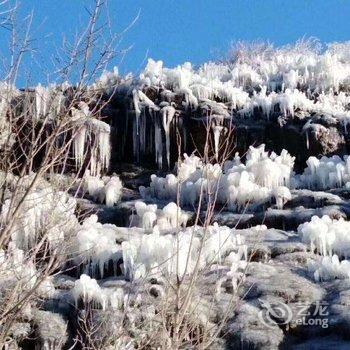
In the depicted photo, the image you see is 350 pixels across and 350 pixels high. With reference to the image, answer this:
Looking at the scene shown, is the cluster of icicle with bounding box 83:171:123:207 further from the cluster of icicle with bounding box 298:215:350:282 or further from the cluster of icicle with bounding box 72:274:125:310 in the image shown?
the cluster of icicle with bounding box 72:274:125:310

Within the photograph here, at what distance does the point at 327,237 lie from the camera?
12703mm

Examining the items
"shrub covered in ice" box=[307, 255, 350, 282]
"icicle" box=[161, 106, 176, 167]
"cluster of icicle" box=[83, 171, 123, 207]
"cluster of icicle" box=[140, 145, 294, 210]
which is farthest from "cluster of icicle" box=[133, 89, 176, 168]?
"shrub covered in ice" box=[307, 255, 350, 282]

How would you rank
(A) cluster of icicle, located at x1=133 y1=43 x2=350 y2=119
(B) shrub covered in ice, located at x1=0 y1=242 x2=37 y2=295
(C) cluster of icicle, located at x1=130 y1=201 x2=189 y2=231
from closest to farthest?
(B) shrub covered in ice, located at x1=0 y1=242 x2=37 y2=295
(C) cluster of icicle, located at x1=130 y1=201 x2=189 y2=231
(A) cluster of icicle, located at x1=133 y1=43 x2=350 y2=119

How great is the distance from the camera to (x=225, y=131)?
1902 centimetres

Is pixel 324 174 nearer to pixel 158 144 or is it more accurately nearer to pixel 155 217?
pixel 158 144

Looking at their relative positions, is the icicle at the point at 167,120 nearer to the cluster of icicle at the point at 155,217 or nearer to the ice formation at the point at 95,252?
the cluster of icicle at the point at 155,217

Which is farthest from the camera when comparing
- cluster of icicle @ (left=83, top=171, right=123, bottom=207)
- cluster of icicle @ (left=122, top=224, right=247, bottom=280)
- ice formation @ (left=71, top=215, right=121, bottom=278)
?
cluster of icicle @ (left=83, top=171, right=123, bottom=207)

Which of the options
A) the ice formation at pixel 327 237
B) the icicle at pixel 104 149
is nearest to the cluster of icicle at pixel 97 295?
the ice formation at pixel 327 237

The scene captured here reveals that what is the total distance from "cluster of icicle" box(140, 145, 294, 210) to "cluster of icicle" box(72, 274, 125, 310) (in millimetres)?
4936

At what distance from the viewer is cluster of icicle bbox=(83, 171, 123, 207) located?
16.9 metres

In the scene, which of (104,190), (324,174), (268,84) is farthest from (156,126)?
(324,174)

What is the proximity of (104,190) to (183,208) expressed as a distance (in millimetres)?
2001

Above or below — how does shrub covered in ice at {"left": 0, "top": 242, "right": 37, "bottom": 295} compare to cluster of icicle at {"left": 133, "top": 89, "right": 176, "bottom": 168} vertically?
below

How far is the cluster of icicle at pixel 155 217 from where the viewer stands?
14.7 m
